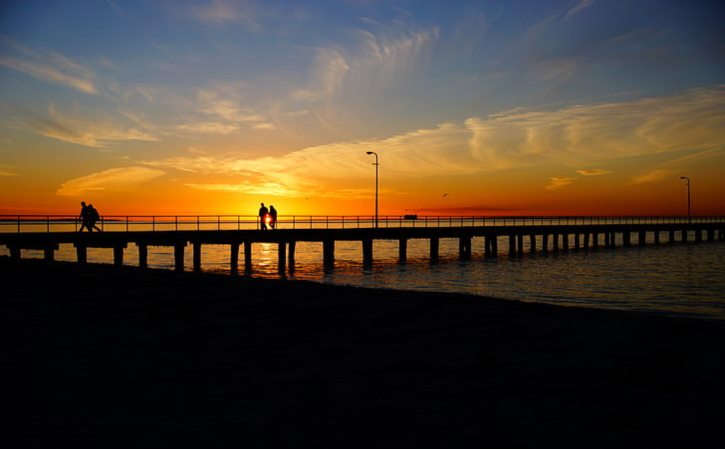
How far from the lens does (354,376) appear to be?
6.89 m

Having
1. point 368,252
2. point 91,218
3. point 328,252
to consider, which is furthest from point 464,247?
point 91,218

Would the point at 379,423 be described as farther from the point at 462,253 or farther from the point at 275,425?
the point at 462,253

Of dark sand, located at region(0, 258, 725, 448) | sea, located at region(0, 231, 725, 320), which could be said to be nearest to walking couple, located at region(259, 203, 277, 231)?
sea, located at region(0, 231, 725, 320)

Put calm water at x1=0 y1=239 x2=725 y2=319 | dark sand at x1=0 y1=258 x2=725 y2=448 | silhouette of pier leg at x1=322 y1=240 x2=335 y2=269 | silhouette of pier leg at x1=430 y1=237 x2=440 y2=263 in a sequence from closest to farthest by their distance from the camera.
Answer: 1. dark sand at x1=0 y1=258 x2=725 y2=448
2. calm water at x1=0 y1=239 x2=725 y2=319
3. silhouette of pier leg at x1=322 y1=240 x2=335 y2=269
4. silhouette of pier leg at x1=430 y1=237 x2=440 y2=263

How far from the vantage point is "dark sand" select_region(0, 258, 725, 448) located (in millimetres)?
5125

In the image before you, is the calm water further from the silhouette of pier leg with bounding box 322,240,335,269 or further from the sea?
the silhouette of pier leg with bounding box 322,240,335,269

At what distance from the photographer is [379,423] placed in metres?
5.38

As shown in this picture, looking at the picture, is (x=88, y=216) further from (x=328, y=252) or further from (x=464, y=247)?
(x=464, y=247)

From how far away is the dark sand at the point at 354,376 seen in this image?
5125mm

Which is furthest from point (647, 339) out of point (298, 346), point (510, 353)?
point (298, 346)

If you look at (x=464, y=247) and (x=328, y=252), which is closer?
(x=328, y=252)

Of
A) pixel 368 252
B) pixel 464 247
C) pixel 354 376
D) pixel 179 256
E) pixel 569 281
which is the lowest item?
pixel 569 281

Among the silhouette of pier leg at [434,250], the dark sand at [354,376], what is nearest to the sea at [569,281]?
the silhouette of pier leg at [434,250]

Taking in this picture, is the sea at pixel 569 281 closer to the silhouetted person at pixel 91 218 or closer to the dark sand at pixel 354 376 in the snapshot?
the silhouetted person at pixel 91 218
